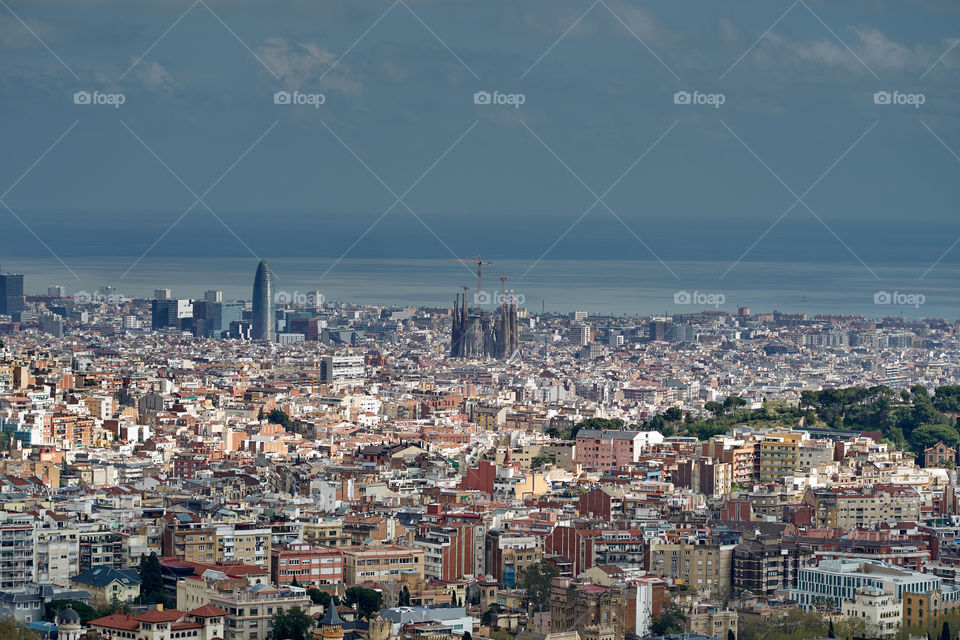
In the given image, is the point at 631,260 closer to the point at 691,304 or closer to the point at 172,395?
the point at 691,304

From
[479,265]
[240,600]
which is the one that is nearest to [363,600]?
[240,600]

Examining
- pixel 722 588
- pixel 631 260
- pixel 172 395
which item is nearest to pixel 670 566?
pixel 722 588

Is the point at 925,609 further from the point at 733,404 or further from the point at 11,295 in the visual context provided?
the point at 11,295

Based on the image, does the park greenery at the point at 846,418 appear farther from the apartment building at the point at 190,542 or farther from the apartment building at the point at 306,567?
the apartment building at the point at 306,567

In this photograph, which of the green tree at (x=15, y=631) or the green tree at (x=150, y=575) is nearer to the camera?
the green tree at (x=15, y=631)

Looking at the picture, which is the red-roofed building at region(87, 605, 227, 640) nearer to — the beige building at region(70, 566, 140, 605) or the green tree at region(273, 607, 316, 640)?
the green tree at region(273, 607, 316, 640)

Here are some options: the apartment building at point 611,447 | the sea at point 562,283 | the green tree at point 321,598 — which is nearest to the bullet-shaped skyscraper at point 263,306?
the sea at point 562,283

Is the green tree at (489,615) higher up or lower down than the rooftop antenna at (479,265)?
lower down
